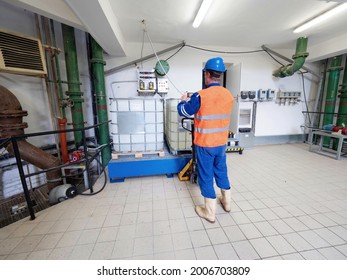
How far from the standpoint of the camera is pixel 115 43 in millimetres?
3168

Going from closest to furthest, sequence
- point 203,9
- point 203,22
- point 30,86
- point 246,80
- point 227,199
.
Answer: point 227,199 < point 203,9 < point 30,86 < point 203,22 < point 246,80

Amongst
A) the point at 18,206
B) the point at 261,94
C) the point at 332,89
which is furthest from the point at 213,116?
Result: the point at 332,89

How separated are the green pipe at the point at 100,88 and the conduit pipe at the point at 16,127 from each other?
95 centimetres

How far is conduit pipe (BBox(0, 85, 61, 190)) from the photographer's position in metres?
2.35

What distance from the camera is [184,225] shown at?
1779 millimetres

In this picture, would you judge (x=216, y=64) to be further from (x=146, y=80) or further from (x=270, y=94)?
(x=270, y=94)

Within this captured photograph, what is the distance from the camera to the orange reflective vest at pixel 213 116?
1602mm

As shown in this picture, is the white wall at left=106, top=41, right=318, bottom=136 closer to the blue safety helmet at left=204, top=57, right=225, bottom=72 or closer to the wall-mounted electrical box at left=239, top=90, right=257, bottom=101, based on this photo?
the wall-mounted electrical box at left=239, top=90, right=257, bottom=101

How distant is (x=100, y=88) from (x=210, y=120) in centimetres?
284

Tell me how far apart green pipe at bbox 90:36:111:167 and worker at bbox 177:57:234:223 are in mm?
2367

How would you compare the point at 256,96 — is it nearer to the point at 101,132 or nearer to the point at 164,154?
the point at 164,154

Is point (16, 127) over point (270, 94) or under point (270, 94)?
under

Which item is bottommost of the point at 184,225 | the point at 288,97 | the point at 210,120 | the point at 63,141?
the point at 184,225

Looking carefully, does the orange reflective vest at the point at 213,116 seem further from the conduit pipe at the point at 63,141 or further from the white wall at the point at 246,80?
the white wall at the point at 246,80
